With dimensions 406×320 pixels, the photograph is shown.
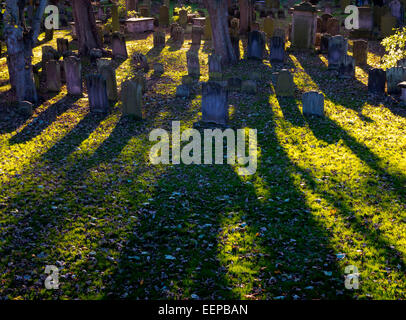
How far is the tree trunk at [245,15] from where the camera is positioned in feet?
78.2

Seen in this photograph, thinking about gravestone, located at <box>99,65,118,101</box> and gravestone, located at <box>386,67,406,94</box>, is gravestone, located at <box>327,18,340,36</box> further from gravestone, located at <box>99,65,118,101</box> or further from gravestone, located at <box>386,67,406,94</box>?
gravestone, located at <box>99,65,118,101</box>

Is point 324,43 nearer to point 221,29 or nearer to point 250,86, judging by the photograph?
point 221,29

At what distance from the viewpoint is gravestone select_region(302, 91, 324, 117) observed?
491 inches

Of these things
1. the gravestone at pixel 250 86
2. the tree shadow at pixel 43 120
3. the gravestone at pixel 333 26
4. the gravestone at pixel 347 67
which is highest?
the gravestone at pixel 333 26

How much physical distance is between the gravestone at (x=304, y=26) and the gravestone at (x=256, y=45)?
253cm

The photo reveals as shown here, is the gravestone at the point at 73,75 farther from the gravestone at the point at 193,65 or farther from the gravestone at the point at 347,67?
the gravestone at the point at 347,67

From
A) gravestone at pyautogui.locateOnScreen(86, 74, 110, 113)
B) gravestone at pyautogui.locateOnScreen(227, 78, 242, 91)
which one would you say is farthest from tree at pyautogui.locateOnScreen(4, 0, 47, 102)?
gravestone at pyautogui.locateOnScreen(227, 78, 242, 91)

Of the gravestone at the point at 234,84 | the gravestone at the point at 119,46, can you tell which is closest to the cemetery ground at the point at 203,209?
the gravestone at the point at 234,84

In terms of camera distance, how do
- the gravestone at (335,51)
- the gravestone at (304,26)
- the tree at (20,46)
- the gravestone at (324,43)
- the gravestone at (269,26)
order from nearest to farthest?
the tree at (20,46), the gravestone at (335,51), the gravestone at (324,43), the gravestone at (304,26), the gravestone at (269,26)

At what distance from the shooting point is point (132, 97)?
12.7 metres

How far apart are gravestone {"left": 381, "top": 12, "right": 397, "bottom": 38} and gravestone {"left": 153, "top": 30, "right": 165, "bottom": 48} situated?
11.8 m

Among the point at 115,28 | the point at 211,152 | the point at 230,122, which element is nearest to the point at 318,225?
the point at 211,152

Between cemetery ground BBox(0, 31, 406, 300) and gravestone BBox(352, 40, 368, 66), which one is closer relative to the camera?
cemetery ground BBox(0, 31, 406, 300)

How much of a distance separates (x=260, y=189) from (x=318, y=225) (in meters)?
1.69
